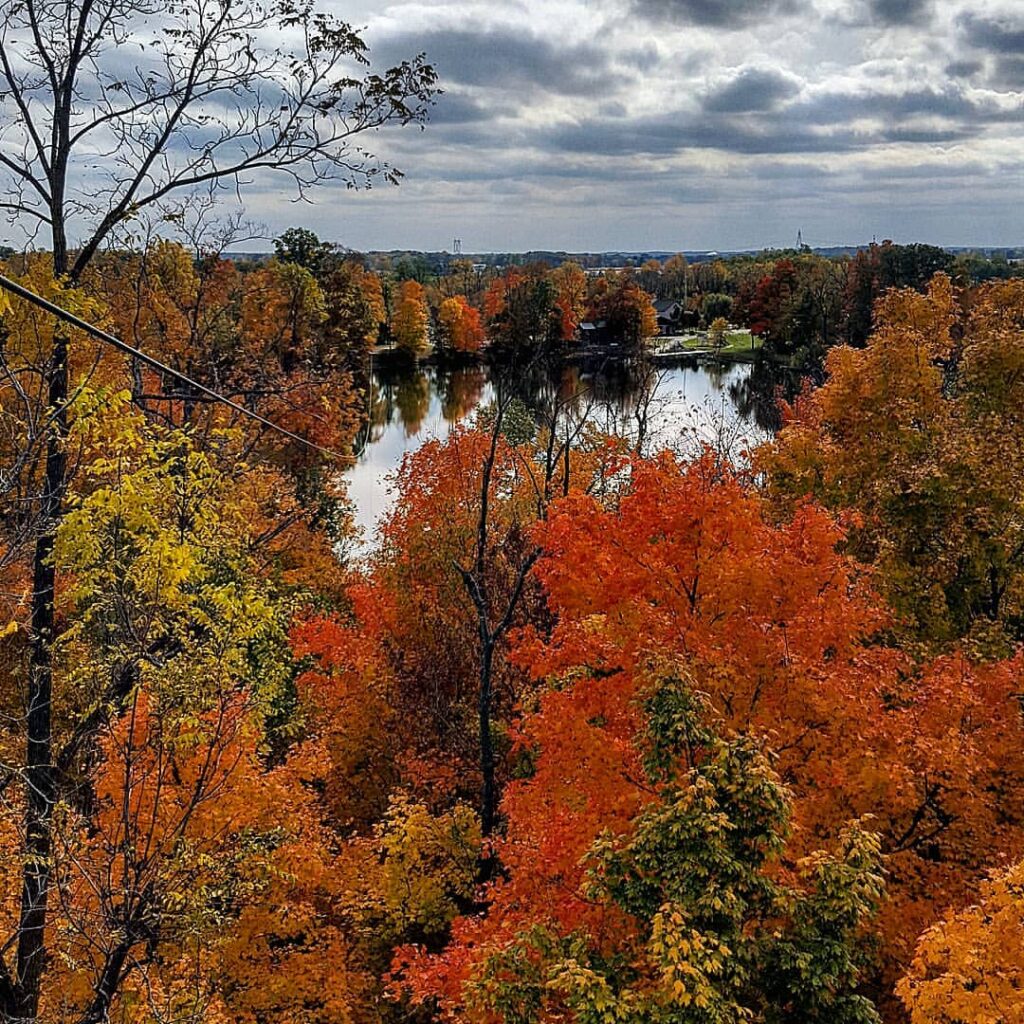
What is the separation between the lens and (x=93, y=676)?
9164 millimetres

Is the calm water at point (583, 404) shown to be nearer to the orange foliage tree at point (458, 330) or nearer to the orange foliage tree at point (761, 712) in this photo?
the orange foliage tree at point (458, 330)

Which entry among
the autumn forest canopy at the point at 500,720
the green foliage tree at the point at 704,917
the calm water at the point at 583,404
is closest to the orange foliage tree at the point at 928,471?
the autumn forest canopy at the point at 500,720

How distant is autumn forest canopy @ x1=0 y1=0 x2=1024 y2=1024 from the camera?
711 cm

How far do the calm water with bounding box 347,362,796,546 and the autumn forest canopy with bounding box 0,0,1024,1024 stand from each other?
45.0 ft

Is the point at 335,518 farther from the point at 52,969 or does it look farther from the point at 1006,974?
the point at 1006,974

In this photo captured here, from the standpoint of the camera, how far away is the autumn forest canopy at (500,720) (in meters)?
7.11

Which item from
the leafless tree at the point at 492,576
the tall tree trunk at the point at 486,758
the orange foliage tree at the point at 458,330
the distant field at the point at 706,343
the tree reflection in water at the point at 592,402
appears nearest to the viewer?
the tall tree trunk at the point at 486,758

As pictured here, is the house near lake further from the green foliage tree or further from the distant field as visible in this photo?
the green foliage tree

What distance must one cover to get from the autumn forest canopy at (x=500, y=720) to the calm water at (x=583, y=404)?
13.7 meters

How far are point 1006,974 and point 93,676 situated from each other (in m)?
8.50

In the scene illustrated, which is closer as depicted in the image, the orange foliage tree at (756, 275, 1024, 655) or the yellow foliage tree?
the yellow foliage tree

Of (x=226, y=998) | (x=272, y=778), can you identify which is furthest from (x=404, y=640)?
(x=226, y=998)

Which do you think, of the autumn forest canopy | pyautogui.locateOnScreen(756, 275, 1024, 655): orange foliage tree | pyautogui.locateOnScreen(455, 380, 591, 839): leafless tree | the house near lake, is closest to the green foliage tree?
the autumn forest canopy

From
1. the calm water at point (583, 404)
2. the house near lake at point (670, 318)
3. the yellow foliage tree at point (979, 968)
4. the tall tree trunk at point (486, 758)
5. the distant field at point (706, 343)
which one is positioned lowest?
the tall tree trunk at point (486, 758)
